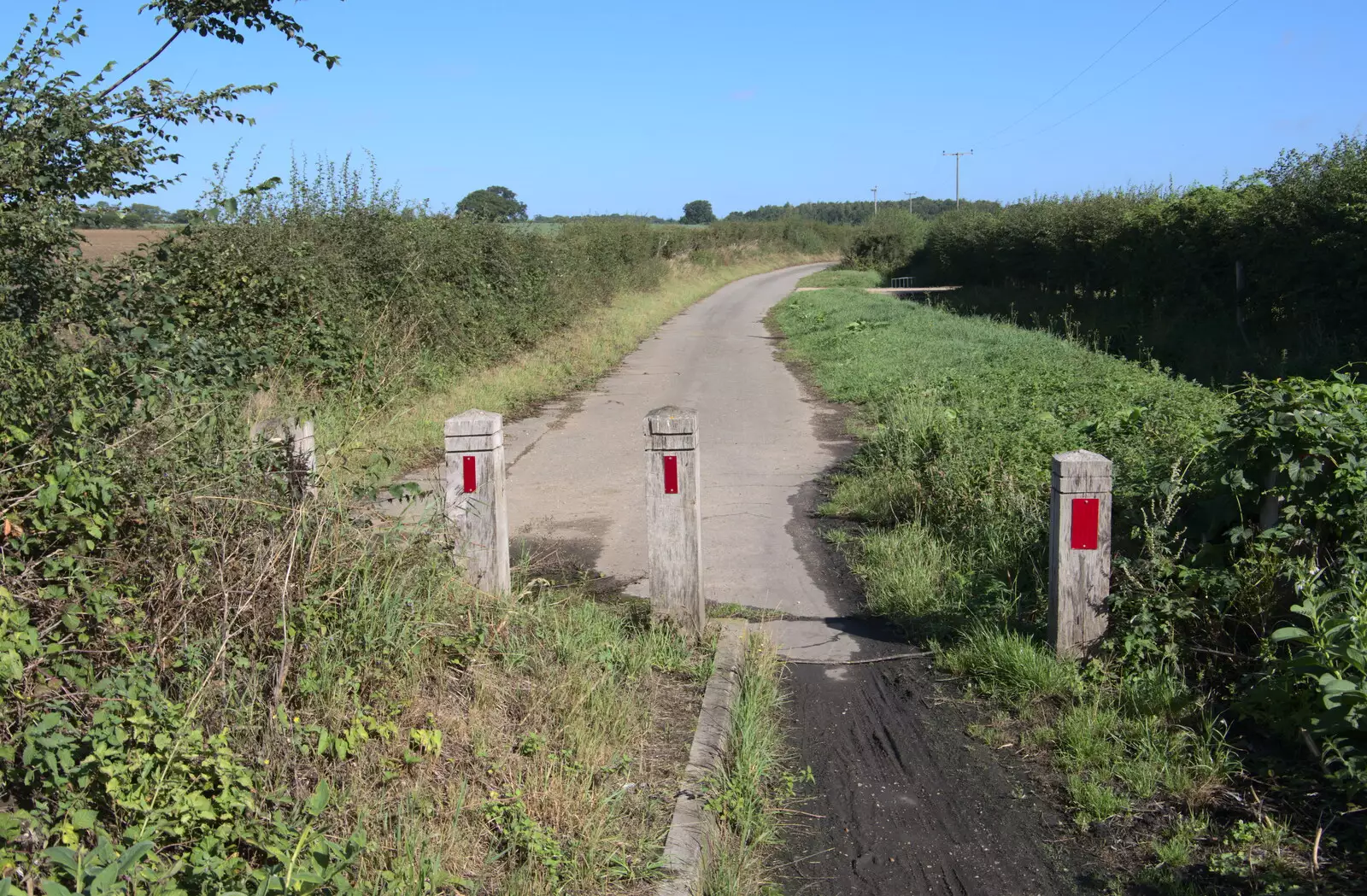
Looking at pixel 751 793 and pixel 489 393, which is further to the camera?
pixel 489 393

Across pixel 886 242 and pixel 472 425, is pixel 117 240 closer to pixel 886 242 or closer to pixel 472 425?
pixel 472 425

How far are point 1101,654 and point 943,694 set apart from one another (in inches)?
30.6

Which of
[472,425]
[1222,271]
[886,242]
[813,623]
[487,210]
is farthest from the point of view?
[886,242]

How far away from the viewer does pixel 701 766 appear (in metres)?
4.18

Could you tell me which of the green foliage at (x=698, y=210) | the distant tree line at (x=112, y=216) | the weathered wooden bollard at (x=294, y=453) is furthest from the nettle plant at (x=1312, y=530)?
the green foliage at (x=698, y=210)

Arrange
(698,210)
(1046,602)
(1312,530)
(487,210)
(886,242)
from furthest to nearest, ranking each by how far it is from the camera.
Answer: (698,210) < (886,242) < (487,210) < (1046,602) < (1312,530)

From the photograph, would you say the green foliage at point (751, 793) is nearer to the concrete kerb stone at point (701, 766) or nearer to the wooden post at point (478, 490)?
the concrete kerb stone at point (701, 766)

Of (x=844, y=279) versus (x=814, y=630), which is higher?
(x=844, y=279)

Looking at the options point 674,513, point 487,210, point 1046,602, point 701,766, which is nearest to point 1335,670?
point 1046,602

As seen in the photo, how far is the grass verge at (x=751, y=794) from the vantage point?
3.61 meters

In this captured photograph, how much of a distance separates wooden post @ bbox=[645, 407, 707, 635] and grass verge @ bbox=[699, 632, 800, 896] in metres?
0.54

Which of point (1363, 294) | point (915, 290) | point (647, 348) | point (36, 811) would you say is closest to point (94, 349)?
point (36, 811)

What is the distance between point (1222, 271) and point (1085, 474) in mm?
15088

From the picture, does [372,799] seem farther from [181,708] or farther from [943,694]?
[943,694]
